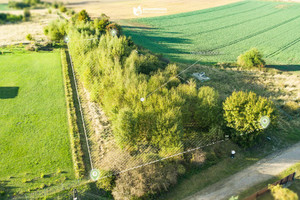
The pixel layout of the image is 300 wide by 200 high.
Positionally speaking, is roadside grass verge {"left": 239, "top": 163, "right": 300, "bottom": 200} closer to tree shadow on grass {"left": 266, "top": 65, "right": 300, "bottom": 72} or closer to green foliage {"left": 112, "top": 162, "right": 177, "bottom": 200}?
green foliage {"left": 112, "top": 162, "right": 177, "bottom": 200}

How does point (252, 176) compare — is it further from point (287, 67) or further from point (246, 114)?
point (287, 67)

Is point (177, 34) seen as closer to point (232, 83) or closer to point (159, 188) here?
point (232, 83)

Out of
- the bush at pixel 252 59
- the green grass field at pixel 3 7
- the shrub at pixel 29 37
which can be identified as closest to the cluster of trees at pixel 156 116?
the green grass field at pixel 3 7

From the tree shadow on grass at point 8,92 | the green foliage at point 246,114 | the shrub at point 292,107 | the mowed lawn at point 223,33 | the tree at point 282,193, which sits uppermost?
the mowed lawn at point 223,33

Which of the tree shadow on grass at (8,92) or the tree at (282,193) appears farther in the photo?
the tree shadow on grass at (8,92)

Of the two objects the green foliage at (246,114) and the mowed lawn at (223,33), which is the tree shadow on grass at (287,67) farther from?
the green foliage at (246,114)

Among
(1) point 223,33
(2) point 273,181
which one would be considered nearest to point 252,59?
(1) point 223,33

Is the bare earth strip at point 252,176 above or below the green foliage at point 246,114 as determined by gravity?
below

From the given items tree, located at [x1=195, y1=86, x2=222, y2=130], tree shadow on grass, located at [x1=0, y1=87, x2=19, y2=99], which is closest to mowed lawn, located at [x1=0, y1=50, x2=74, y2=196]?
tree shadow on grass, located at [x1=0, y1=87, x2=19, y2=99]
